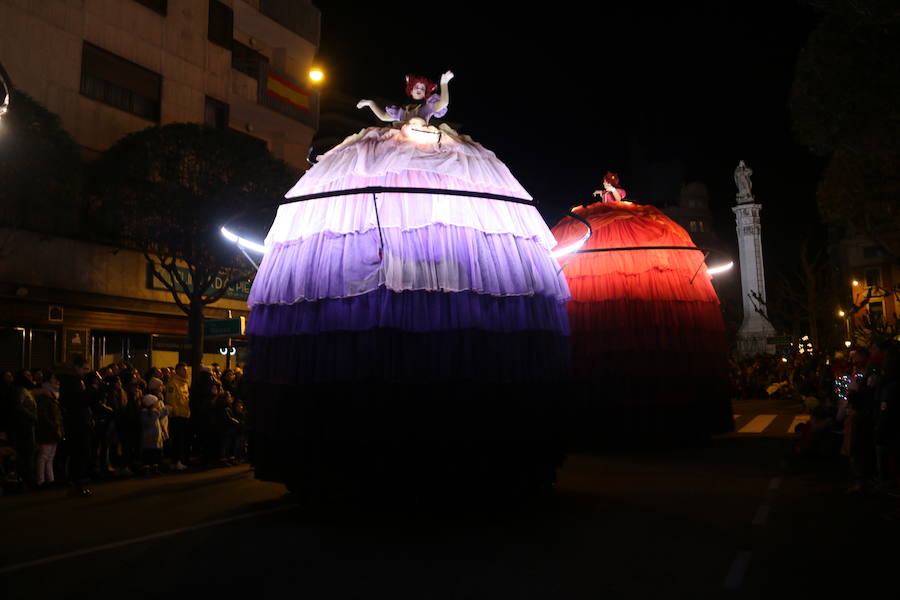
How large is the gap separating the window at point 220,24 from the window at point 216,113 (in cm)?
212

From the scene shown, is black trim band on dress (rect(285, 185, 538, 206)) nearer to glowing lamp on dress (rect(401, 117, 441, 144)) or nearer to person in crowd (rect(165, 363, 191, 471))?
glowing lamp on dress (rect(401, 117, 441, 144))

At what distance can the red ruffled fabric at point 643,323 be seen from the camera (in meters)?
14.3

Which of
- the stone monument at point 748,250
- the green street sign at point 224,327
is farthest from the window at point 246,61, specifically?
the stone monument at point 748,250

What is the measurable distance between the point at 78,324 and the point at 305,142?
1311cm

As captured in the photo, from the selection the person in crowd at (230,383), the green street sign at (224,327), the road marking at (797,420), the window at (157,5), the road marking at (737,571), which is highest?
the window at (157,5)

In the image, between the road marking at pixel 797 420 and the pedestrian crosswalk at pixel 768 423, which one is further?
the road marking at pixel 797 420

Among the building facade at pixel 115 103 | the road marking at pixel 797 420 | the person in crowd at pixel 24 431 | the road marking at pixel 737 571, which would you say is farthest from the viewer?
the building facade at pixel 115 103

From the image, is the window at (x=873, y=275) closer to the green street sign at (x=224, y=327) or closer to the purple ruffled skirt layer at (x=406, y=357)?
the green street sign at (x=224, y=327)

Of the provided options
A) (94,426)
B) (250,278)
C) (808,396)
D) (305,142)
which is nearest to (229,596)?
(94,426)

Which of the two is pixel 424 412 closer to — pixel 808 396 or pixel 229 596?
pixel 229 596

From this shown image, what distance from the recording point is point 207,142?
20.7m

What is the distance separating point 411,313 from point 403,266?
52cm

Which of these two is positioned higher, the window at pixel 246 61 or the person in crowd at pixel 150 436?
the window at pixel 246 61

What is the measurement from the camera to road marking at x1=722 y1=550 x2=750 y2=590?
5.31 m
